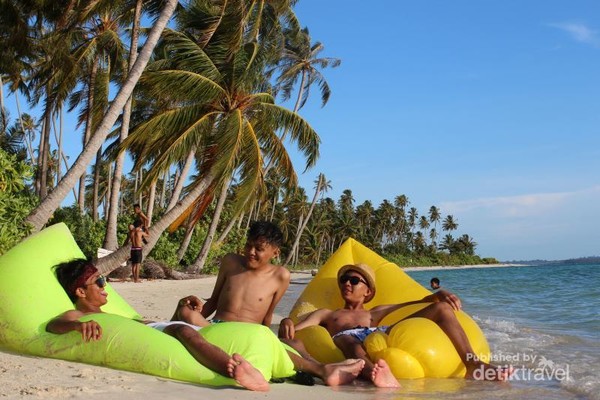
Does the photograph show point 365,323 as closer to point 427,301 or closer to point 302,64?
point 427,301

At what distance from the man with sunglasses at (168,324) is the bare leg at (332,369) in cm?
52

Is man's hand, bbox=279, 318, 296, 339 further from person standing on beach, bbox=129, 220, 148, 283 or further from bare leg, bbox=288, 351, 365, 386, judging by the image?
person standing on beach, bbox=129, 220, 148, 283

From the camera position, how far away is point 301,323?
4.50 metres

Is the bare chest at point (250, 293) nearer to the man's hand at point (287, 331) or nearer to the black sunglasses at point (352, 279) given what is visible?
the man's hand at point (287, 331)

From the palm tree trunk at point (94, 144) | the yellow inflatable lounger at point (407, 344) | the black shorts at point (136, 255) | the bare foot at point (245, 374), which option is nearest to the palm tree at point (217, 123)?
the black shorts at point (136, 255)

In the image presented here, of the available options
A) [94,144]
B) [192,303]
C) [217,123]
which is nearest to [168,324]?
[192,303]

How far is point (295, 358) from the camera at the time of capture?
12.5 feet

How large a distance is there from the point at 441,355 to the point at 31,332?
8.55 feet

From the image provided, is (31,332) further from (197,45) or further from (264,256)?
(197,45)

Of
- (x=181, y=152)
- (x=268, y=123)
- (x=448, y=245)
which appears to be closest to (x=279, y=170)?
(x=268, y=123)

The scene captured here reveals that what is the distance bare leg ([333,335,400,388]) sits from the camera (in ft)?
12.3

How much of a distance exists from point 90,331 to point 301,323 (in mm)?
1540

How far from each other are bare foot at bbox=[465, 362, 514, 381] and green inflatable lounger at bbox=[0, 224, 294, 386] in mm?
1275

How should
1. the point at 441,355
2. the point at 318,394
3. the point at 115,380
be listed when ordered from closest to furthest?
the point at 115,380
the point at 318,394
the point at 441,355
